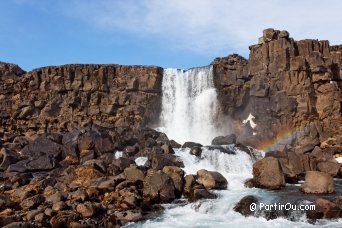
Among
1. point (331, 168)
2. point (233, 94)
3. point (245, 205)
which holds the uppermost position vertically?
point (233, 94)

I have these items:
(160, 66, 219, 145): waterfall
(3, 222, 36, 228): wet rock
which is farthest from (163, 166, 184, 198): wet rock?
(160, 66, 219, 145): waterfall

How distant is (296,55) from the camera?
43.9 metres

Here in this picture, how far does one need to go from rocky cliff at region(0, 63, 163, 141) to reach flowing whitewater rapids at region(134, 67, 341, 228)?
257 cm

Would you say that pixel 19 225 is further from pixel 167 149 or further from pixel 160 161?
pixel 167 149

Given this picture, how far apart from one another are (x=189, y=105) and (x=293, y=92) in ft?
44.7

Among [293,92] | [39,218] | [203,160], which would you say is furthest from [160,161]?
[293,92]

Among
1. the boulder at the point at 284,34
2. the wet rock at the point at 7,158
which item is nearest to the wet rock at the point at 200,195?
the wet rock at the point at 7,158

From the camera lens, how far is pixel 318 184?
24.5 m

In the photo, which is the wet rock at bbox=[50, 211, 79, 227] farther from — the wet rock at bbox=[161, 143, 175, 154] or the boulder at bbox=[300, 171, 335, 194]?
the wet rock at bbox=[161, 143, 175, 154]

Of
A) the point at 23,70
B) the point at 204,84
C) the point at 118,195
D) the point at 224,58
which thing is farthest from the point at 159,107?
the point at 118,195

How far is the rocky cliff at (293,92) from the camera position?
41156mm

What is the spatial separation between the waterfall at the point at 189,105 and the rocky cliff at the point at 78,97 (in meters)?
1.53

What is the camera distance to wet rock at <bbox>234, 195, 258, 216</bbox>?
2179cm

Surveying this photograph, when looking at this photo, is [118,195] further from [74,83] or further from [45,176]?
[74,83]
